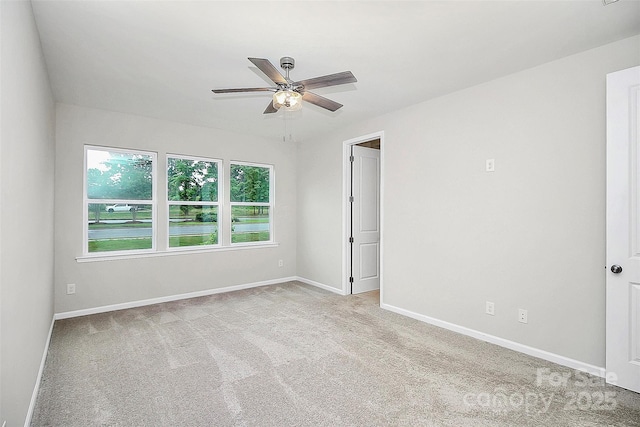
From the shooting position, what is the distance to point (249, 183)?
5531 mm

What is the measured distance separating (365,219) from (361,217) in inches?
3.8

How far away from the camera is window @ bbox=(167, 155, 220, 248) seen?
4754 mm

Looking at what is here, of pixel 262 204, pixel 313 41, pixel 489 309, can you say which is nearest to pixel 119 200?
pixel 262 204

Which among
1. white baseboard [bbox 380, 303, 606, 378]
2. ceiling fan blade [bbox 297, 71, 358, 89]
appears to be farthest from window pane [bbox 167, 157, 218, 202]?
white baseboard [bbox 380, 303, 606, 378]

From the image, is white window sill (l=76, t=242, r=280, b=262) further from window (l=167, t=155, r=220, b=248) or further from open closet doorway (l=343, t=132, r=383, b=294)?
open closet doorway (l=343, t=132, r=383, b=294)

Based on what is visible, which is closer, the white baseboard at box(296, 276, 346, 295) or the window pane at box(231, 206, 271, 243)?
the white baseboard at box(296, 276, 346, 295)

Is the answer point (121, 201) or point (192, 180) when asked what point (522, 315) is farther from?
point (121, 201)

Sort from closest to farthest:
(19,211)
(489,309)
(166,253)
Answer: (19,211)
(489,309)
(166,253)

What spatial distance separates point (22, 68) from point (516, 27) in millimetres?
3234

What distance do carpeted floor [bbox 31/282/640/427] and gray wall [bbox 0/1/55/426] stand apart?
48 cm

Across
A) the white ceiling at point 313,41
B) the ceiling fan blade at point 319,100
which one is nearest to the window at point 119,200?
the white ceiling at point 313,41

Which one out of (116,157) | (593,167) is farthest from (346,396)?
(116,157)

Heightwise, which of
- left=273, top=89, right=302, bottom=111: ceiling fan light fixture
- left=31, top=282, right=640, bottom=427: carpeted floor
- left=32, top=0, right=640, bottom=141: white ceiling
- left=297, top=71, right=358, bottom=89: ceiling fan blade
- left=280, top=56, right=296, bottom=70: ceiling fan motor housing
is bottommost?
left=31, top=282, right=640, bottom=427: carpeted floor

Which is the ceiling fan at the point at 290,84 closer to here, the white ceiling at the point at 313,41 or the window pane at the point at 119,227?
the white ceiling at the point at 313,41
